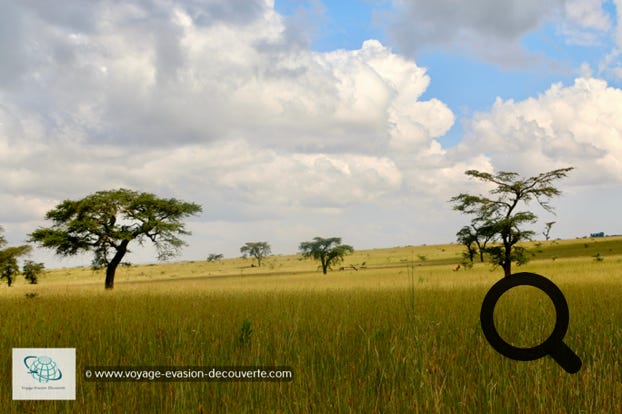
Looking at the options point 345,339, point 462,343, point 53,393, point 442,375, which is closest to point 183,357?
point 53,393

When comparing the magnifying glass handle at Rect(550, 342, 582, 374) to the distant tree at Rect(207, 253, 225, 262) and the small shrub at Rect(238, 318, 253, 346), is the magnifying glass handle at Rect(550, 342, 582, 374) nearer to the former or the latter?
the small shrub at Rect(238, 318, 253, 346)

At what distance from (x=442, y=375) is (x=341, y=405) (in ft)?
4.62

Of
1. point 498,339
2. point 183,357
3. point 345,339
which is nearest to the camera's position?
point 498,339

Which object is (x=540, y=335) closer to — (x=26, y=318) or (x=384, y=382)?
(x=384, y=382)

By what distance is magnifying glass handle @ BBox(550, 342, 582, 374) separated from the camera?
8.11 ft

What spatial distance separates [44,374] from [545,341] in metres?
5.49

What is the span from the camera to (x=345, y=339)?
7121 mm

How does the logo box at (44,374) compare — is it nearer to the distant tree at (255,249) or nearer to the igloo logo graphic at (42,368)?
the igloo logo graphic at (42,368)

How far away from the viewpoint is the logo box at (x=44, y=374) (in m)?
5.15

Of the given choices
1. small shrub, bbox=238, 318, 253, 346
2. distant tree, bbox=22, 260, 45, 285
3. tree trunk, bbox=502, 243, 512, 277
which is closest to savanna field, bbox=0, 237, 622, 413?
small shrub, bbox=238, 318, 253, 346

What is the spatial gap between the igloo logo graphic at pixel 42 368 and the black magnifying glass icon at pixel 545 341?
5.08 m

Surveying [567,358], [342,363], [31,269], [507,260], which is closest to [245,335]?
[342,363]

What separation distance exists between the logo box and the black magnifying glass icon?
465cm

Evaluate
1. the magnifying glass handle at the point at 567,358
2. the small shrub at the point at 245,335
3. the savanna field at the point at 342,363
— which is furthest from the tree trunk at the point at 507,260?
the magnifying glass handle at the point at 567,358
